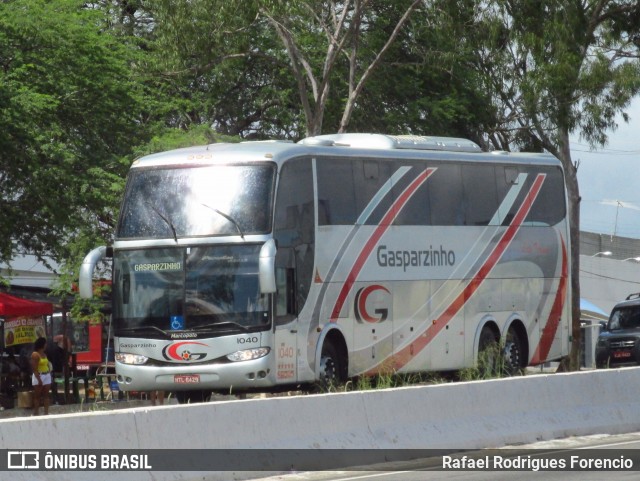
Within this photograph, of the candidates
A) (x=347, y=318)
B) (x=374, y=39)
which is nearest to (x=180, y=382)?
(x=347, y=318)

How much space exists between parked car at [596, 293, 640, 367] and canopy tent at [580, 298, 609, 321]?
11273 mm

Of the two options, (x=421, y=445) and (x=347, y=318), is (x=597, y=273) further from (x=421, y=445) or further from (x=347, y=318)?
(x=421, y=445)

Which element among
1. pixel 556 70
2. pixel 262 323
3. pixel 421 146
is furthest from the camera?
pixel 556 70

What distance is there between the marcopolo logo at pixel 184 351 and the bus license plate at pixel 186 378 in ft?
0.82

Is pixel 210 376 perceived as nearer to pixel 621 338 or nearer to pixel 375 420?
pixel 375 420

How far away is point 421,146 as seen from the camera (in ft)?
78.8

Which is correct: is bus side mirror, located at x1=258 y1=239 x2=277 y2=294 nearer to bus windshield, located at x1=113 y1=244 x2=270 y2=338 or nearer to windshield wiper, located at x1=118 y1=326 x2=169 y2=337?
bus windshield, located at x1=113 y1=244 x2=270 y2=338

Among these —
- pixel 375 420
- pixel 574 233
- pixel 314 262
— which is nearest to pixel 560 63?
pixel 574 233

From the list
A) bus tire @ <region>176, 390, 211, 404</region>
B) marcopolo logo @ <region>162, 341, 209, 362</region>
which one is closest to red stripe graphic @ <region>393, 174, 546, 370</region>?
bus tire @ <region>176, 390, 211, 404</region>

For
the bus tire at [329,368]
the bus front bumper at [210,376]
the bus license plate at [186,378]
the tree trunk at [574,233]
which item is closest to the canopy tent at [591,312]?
the tree trunk at [574,233]

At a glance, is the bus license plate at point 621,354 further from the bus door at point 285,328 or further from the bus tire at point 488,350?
the bus door at point 285,328

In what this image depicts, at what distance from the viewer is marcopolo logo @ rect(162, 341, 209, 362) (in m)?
20.4

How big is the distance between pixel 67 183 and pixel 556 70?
1206cm

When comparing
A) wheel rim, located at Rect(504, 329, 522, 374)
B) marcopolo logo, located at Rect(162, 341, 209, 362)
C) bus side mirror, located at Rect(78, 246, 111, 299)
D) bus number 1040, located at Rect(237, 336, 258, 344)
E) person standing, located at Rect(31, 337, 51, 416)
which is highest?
bus side mirror, located at Rect(78, 246, 111, 299)
